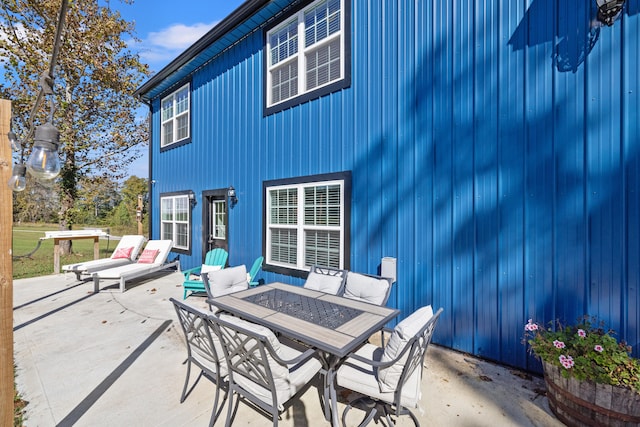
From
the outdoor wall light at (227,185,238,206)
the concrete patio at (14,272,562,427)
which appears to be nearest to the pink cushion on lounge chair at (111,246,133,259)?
the concrete patio at (14,272,562,427)

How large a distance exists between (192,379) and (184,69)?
7.35 m

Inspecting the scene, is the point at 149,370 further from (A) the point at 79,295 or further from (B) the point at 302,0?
(B) the point at 302,0

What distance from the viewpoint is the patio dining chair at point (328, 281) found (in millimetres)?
3639

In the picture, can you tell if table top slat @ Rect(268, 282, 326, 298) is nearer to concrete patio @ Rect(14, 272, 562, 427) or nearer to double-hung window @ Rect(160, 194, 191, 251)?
concrete patio @ Rect(14, 272, 562, 427)

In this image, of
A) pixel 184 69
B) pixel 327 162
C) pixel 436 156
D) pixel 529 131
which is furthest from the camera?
pixel 184 69

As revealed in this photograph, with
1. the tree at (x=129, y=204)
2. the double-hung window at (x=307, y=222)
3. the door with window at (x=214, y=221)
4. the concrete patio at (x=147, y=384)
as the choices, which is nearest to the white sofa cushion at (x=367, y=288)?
the double-hung window at (x=307, y=222)

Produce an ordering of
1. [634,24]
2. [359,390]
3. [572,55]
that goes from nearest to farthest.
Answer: [359,390], [634,24], [572,55]

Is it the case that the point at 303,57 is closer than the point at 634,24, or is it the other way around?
the point at 634,24

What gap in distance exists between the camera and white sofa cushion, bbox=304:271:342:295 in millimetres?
3650

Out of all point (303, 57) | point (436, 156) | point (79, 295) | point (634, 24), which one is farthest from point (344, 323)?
point (79, 295)

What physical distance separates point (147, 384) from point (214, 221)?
4.72 metres

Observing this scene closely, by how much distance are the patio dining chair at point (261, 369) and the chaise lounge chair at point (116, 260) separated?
5800mm

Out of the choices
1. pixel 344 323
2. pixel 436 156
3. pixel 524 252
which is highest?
pixel 436 156

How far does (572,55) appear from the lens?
266 cm
